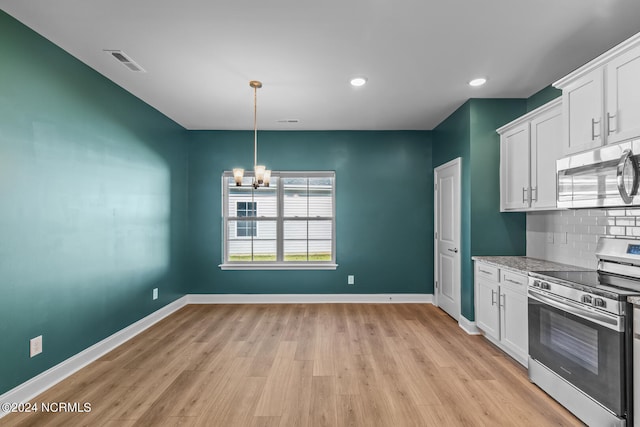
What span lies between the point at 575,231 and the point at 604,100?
133 centimetres

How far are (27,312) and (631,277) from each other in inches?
170

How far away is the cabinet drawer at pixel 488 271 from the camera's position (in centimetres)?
315

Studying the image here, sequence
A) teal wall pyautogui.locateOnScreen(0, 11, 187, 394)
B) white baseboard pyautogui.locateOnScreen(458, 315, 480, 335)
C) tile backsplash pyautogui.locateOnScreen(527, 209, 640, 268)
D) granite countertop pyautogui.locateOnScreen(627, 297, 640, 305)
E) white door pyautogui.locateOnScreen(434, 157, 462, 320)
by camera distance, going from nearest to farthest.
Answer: granite countertop pyautogui.locateOnScreen(627, 297, 640, 305) → teal wall pyautogui.locateOnScreen(0, 11, 187, 394) → tile backsplash pyautogui.locateOnScreen(527, 209, 640, 268) → white baseboard pyautogui.locateOnScreen(458, 315, 480, 335) → white door pyautogui.locateOnScreen(434, 157, 462, 320)

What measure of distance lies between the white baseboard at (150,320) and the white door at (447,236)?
Result: 21.1 inches

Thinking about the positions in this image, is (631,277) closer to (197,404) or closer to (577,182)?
(577,182)

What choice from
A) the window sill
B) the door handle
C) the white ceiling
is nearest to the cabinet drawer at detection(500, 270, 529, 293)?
the door handle

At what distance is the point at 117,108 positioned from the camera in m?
3.33

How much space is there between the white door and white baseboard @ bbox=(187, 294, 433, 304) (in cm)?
57

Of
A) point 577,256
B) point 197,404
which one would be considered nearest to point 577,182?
point 577,256

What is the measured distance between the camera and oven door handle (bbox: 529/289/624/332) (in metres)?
1.82

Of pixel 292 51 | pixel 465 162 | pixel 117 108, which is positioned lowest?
pixel 465 162

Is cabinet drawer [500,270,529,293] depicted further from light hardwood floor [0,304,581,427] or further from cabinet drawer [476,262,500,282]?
light hardwood floor [0,304,581,427]

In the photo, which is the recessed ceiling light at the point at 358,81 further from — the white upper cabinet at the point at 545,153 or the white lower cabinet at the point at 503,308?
the white lower cabinet at the point at 503,308

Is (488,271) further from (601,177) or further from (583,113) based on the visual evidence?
(583,113)
